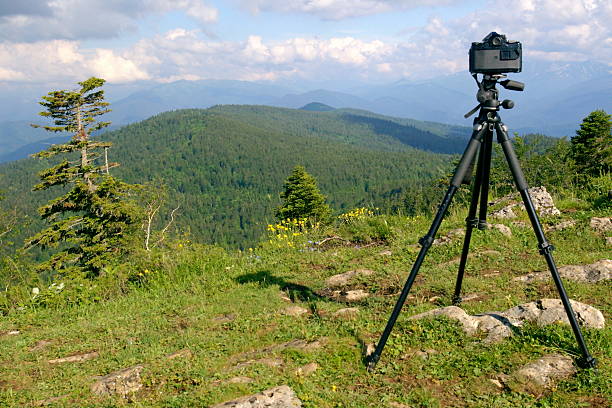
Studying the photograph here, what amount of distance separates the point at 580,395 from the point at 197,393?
3.48 m

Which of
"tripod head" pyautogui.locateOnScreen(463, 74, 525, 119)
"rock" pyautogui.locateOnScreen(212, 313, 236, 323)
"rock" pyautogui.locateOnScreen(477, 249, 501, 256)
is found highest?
"tripod head" pyautogui.locateOnScreen(463, 74, 525, 119)

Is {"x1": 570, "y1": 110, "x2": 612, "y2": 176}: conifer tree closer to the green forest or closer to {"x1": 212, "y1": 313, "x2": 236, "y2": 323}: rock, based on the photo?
the green forest

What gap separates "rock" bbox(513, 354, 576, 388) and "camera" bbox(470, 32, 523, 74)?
292cm

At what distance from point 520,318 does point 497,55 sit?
2924 mm

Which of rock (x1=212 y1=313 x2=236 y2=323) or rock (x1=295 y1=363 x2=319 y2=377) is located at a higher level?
rock (x1=295 y1=363 x2=319 y2=377)

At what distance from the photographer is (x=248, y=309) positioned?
5.95 m

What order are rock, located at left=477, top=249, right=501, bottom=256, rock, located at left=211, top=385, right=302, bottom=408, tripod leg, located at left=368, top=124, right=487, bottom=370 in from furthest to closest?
rock, located at left=477, top=249, right=501, bottom=256
tripod leg, located at left=368, top=124, right=487, bottom=370
rock, located at left=211, top=385, right=302, bottom=408

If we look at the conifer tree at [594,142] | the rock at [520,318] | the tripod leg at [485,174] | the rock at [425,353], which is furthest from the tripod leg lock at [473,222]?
the conifer tree at [594,142]

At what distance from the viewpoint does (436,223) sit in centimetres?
388

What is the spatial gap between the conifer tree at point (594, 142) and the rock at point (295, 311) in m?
30.6

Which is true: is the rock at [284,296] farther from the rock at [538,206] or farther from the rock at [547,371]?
the rock at [538,206]

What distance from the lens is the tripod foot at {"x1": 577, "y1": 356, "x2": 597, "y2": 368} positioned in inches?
138

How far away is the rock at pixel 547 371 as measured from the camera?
3.54 meters

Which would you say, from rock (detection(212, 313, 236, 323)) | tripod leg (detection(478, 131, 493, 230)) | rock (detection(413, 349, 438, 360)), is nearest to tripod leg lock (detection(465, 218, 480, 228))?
tripod leg (detection(478, 131, 493, 230))
